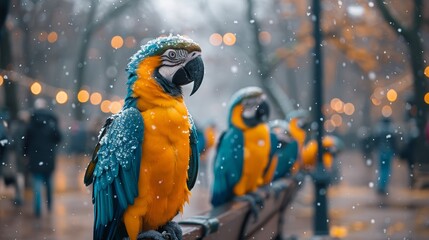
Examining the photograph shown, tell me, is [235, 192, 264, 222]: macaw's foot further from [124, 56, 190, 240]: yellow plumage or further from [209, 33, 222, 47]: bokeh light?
[209, 33, 222, 47]: bokeh light

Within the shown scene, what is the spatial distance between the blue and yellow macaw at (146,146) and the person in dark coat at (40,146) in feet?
25.5

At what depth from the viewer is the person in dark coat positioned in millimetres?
10789

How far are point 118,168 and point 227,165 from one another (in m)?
2.91

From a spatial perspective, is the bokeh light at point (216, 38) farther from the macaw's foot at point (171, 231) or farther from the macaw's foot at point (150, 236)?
the macaw's foot at point (150, 236)

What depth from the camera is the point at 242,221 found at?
4891 millimetres

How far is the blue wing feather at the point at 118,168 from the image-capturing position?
3160mm

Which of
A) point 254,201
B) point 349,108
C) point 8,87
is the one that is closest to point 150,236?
point 254,201

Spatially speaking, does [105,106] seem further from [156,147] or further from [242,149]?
[156,147]

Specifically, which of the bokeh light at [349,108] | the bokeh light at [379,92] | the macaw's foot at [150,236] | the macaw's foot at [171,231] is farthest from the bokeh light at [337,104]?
the macaw's foot at [150,236]

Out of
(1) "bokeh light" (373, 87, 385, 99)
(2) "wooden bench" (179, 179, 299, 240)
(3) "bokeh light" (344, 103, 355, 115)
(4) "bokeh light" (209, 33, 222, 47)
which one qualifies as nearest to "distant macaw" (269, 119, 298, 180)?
(2) "wooden bench" (179, 179, 299, 240)

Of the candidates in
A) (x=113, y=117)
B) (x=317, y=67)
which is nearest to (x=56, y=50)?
(x=317, y=67)

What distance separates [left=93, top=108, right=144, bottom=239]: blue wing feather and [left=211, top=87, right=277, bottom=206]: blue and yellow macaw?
272cm

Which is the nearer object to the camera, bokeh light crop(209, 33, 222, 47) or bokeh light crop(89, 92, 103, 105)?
bokeh light crop(209, 33, 222, 47)

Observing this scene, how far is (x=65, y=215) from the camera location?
35.9 feet
